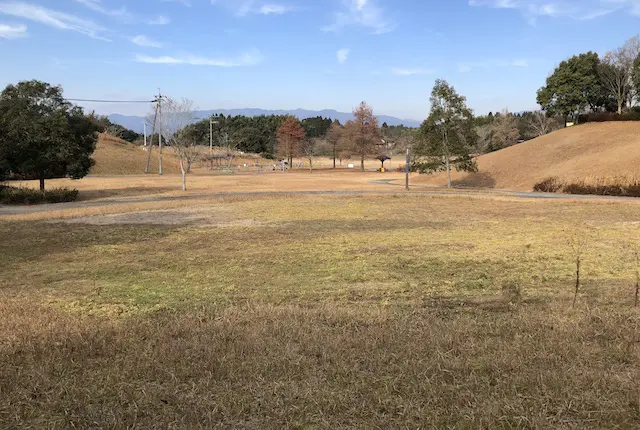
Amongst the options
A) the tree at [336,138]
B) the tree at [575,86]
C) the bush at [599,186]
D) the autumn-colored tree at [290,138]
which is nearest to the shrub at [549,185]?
the bush at [599,186]

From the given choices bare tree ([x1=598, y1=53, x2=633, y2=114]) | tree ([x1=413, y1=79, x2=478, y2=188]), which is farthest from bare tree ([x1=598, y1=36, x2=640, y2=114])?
tree ([x1=413, y1=79, x2=478, y2=188])

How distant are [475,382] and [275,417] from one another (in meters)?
1.36

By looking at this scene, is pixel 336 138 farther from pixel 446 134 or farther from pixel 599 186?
pixel 599 186

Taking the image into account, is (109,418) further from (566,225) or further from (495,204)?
(495,204)

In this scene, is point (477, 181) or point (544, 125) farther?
point (544, 125)

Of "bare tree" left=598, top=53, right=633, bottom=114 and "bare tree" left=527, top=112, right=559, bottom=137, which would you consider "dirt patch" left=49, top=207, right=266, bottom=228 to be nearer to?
"bare tree" left=598, top=53, right=633, bottom=114

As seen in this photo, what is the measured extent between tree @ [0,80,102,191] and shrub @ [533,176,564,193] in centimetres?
3223

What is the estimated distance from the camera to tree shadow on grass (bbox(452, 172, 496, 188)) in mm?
40469

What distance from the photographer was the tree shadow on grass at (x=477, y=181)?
40.5 meters

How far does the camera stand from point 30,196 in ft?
83.7

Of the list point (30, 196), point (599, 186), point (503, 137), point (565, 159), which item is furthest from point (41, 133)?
point (503, 137)

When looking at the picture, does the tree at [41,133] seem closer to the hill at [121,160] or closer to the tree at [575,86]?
the hill at [121,160]

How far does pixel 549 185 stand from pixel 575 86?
24.0m

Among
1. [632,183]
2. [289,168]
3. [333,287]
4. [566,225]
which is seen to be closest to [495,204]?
[566,225]
